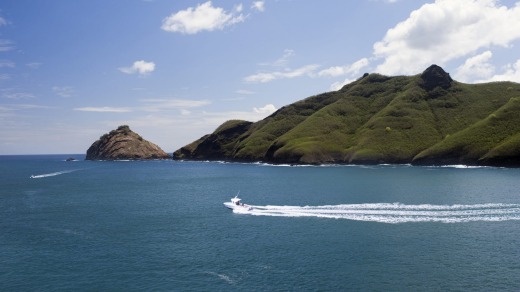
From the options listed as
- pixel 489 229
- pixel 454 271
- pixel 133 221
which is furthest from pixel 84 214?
pixel 489 229

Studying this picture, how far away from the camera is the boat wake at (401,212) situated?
84.6 m

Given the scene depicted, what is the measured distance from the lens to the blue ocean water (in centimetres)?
5156

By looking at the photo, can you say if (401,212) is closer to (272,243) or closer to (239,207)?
(272,243)

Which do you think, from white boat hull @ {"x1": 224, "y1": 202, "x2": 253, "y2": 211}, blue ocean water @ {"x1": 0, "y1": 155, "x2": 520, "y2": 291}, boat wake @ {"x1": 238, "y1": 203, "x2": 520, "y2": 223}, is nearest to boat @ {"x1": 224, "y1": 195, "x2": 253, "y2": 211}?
white boat hull @ {"x1": 224, "y1": 202, "x2": 253, "y2": 211}

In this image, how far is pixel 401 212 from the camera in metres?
91.1

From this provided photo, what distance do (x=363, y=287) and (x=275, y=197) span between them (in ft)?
242

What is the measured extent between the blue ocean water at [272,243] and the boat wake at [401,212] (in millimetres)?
264

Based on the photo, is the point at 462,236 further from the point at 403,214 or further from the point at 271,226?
the point at 271,226

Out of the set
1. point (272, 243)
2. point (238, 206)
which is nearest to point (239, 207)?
point (238, 206)

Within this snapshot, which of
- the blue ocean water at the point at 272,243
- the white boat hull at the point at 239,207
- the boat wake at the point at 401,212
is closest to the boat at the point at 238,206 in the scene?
the white boat hull at the point at 239,207

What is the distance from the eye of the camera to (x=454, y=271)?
53.4 m

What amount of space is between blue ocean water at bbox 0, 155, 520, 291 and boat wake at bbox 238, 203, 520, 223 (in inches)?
10.4

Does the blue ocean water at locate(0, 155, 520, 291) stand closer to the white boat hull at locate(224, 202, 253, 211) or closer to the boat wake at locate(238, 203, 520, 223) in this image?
the boat wake at locate(238, 203, 520, 223)

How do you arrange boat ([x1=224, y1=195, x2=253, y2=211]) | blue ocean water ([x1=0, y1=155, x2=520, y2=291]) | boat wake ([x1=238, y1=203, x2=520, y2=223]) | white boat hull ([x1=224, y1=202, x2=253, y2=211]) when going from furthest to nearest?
boat ([x1=224, y1=195, x2=253, y2=211])
white boat hull ([x1=224, y1=202, x2=253, y2=211])
boat wake ([x1=238, y1=203, x2=520, y2=223])
blue ocean water ([x1=0, y1=155, x2=520, y2=291])
